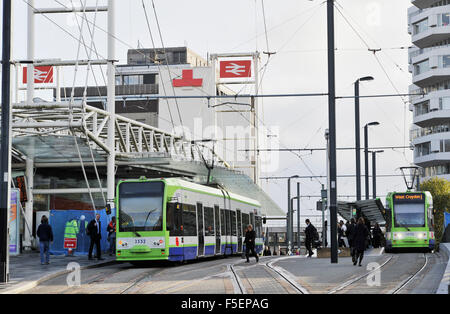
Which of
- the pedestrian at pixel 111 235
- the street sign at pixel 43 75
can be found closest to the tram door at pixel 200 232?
the pedestrian at pixel 111 235

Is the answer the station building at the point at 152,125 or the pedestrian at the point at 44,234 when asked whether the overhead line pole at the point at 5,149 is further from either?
the station building at the point at 152,125

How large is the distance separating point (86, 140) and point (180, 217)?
10.1 m

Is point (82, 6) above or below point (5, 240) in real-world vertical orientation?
above

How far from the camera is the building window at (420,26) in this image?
9866 cm

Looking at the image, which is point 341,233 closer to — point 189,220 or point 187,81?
point 189,220

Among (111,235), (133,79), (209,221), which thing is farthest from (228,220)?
(133,79)

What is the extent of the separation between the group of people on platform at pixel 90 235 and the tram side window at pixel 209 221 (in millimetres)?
3610

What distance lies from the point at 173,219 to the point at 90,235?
16.9 ft

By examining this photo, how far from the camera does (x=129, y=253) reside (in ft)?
91.0

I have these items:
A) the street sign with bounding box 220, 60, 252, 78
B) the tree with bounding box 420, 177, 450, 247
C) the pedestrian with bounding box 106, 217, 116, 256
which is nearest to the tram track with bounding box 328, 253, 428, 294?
the pedestrian with bounding box 106, 217, 116, 256
